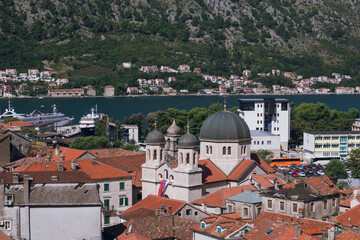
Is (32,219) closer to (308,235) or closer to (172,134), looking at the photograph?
(308,235)

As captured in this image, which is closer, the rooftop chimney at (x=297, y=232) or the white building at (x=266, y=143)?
the rooftop chimney at (x=297, y=232)

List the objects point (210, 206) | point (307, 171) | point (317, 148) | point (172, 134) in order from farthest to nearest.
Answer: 1. point (317, 148)
2. point (307, 171)
3. point (172, 134)
4. point (210, 206)

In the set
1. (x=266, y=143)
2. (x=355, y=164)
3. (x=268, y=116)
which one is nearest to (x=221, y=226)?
(x=355, y=164)

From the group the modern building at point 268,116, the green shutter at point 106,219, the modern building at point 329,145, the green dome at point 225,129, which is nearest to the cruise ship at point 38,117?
the modern building at point 268,116

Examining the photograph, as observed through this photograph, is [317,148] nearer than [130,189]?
No

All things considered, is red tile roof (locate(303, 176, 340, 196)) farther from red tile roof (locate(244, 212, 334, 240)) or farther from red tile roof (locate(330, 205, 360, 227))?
red tile roof (locate(244, 212, 334, 240))

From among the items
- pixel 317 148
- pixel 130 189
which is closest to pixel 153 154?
pixel 130 189

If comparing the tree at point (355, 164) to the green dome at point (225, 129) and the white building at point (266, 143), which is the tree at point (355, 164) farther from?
the green dome at point (225, 129)

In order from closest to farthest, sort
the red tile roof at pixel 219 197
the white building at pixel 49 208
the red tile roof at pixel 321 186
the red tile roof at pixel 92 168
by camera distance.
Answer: the white building at pixel 49 208 < the red tile roof at pixel 321 186 < the red tile roof at pixel 219 197 < the red tile roof at pixel 92 168
